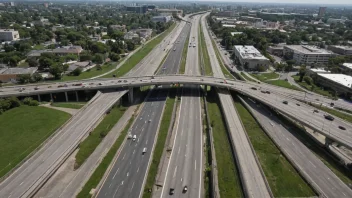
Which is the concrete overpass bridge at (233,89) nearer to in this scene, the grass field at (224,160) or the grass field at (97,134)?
the grass field at (97,134)

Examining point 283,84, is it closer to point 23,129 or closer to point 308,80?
point 308,80

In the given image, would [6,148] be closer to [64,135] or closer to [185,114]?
[64,135]

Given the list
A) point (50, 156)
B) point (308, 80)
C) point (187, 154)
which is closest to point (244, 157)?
point (187, 154)

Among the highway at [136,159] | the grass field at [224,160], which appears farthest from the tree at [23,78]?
the grass field at [224,160]

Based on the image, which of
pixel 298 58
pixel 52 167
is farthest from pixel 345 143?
pixel 298 58

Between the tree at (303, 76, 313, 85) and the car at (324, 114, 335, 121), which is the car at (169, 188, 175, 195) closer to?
the car at (324, 114, 335, 121)
